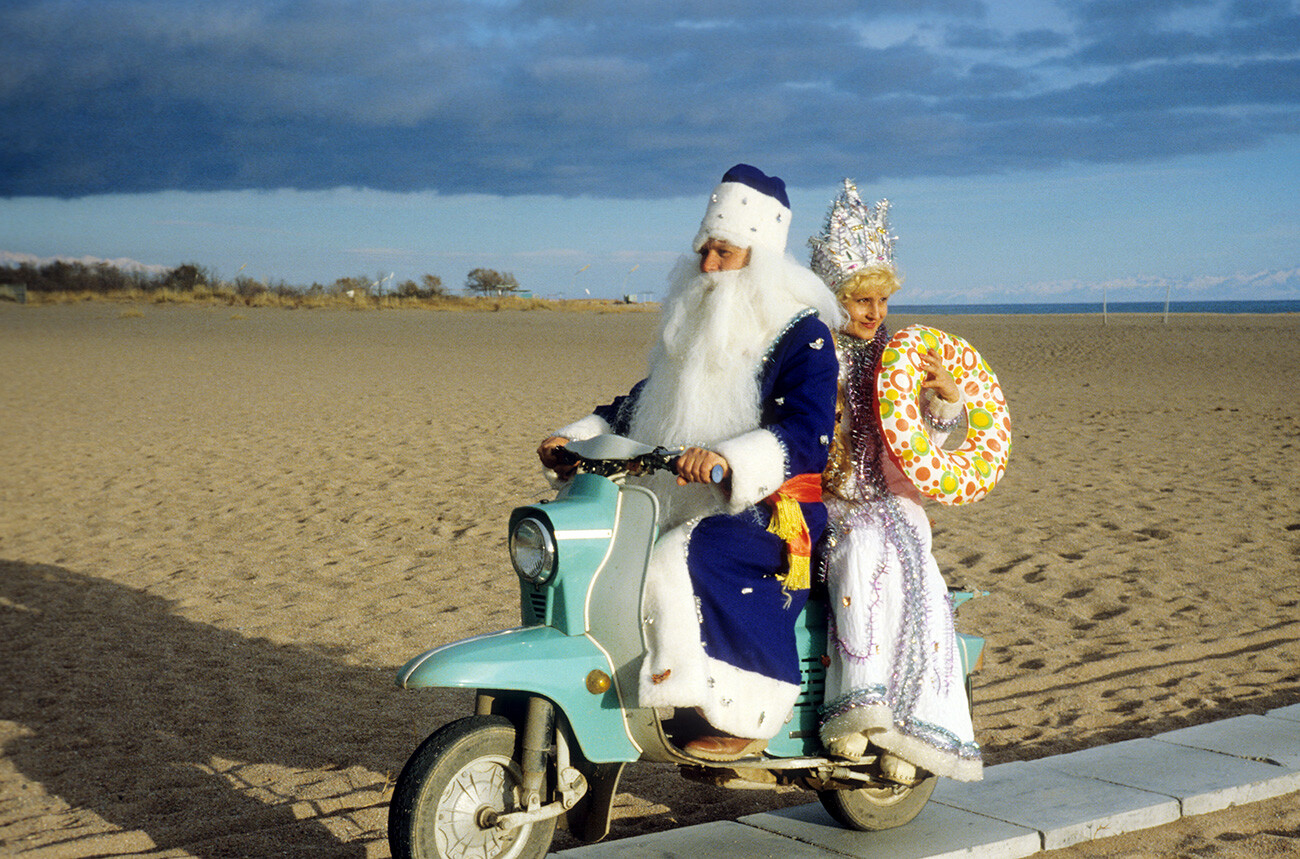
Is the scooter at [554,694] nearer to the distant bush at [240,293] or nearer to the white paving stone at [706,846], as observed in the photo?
the white paving stone at [706,846]

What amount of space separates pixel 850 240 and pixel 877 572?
1.05m

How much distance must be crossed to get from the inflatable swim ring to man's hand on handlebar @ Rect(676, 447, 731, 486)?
0.73 metres

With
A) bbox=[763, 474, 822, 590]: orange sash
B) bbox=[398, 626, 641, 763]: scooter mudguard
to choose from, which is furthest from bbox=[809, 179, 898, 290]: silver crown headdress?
bbox=[398, 626, 641, 763]: scooter mudguard

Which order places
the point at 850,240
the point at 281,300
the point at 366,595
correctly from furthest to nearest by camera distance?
1. the point at 281,300
2. the point at 366,595
3. the point at 850,240

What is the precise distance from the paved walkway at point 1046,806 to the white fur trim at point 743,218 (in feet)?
6.16

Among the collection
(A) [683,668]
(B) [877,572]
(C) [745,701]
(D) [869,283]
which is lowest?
(C) [745,701]

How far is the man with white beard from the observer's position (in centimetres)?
314

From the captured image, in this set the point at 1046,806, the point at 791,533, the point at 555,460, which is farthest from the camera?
the point at 1046,806

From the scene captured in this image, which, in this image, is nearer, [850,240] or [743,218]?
[743,218]

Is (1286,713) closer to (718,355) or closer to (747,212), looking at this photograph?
(718,355)

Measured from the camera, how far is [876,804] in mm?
3881

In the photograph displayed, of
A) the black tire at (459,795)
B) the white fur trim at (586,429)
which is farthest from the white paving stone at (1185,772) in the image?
the black tire at (459,795)

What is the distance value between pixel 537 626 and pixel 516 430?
35.5 ft

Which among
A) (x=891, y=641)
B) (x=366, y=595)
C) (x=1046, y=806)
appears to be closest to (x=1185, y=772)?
(x=1046, y=806)
